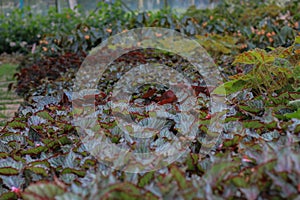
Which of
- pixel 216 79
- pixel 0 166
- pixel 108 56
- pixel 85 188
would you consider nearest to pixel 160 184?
pixel 85 188

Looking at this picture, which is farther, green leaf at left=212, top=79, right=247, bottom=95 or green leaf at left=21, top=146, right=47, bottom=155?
green leaf at left=212, top=79, right=247, bottom=95

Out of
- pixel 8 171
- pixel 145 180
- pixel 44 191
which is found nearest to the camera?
pixel 44 191

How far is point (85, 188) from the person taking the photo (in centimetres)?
92

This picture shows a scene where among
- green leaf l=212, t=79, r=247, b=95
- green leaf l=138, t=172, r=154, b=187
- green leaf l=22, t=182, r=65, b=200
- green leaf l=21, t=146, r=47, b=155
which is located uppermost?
green leaf l=22, t=182, r=65, b=200

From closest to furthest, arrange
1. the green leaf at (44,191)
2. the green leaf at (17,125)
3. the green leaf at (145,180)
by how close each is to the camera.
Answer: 1. the green leaf at (44,191)
2. the green leaf at (145,180)
3. the green leaf at (17,125)

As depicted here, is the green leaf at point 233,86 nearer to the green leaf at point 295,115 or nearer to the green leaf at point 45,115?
the green leaf at point 295,115

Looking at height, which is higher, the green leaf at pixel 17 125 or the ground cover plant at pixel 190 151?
the ground cover plant at pixel 190 151

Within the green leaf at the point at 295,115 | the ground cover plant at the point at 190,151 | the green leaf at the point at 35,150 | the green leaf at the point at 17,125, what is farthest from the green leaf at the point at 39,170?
the green leaf at the point at 295,115

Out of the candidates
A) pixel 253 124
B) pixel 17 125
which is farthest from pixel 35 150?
pixel 253 124

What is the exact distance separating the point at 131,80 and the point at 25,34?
6.89 metres

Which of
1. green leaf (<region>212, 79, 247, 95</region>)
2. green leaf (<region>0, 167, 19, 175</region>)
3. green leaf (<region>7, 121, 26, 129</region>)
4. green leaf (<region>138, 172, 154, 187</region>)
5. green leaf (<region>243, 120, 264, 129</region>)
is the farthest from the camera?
green leaf (<region>212, 79, 247, 95</region>)

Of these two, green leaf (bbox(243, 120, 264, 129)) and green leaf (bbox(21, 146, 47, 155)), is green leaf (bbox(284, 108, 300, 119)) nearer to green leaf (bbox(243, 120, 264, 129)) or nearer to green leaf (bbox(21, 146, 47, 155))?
green leaf (bbox(243, 120, 264, 129))

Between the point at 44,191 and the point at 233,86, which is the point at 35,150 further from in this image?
the point at 233,86

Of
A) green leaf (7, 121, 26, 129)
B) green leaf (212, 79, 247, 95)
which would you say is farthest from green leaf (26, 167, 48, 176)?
green leaf (212, 79, 247, 95)
